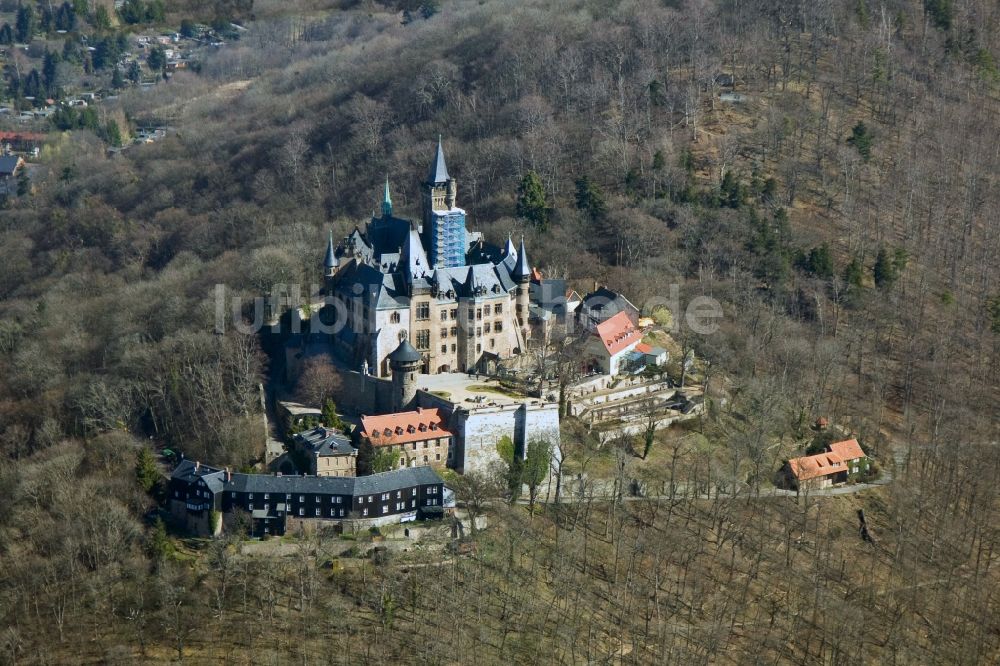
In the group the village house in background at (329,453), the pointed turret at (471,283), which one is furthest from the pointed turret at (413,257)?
the village house in background at (329,453)

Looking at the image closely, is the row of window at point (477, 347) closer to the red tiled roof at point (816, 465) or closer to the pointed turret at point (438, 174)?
the pointed turret at point (438, 174)

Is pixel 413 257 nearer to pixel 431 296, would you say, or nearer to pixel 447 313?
pixel 431 296

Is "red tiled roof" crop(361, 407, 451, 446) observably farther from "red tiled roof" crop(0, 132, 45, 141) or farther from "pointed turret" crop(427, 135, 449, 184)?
"red tiled roof" crop(0, 132, 45, 141)

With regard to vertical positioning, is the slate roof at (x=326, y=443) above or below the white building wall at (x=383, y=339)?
below

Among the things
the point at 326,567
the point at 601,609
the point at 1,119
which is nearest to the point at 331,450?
the point at 326,567

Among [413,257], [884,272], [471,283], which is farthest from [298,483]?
[884,272]

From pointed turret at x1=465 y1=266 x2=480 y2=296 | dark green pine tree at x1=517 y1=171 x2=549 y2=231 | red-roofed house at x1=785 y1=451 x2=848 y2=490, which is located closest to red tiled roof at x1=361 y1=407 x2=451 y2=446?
pointed turret at x1=465 y1=266 x2=480 y2=296

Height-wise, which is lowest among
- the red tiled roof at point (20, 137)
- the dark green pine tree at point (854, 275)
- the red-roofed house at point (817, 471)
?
the red-roofed house at point (817, 471)
